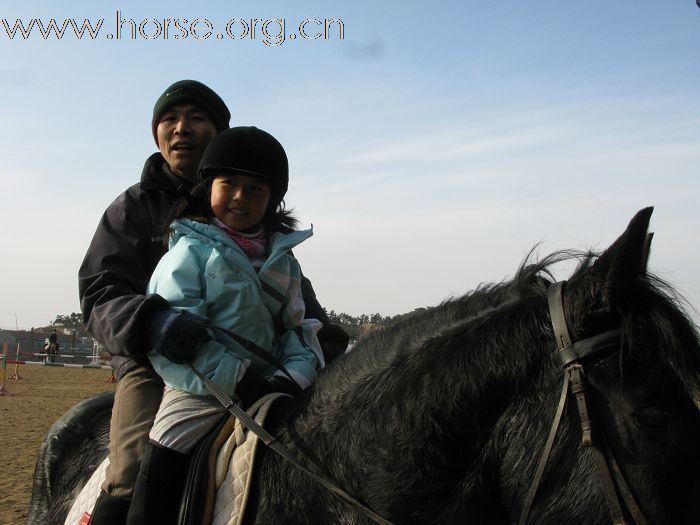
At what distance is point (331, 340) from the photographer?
140 inches

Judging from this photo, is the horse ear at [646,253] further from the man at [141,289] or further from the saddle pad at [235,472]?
the man at [141,289]

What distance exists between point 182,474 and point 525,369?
1.23 m

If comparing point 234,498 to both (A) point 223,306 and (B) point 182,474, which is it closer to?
(B) point 182,474

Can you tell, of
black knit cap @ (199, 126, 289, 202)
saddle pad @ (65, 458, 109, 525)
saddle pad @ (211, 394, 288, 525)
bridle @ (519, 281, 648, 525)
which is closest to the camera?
bridle @ (519, 281, 648, 525)

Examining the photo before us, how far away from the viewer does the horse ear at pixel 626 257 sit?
5.51ft

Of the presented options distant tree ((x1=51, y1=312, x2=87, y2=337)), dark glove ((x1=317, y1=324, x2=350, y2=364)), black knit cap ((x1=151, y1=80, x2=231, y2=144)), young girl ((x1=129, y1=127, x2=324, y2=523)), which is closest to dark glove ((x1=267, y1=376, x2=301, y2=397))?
young girl ((x1=129, y1=127, x2=324, y2=523))

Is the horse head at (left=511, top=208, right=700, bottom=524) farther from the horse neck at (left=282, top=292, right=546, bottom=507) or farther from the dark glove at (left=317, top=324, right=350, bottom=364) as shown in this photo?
the dark glove at (left=317, top=324, right=350, bottom=364)

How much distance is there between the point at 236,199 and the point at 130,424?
0.97m

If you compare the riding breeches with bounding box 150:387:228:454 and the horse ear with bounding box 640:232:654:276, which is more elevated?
the horse ear with bounding box 640:232:654:276

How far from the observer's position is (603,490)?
1.70 m

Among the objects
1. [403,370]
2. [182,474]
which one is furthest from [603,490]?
[182,474]

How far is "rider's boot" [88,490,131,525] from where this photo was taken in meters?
2.50

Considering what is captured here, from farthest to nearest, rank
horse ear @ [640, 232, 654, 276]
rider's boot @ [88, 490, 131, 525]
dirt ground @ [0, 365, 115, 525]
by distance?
dirt ground @ [0, 365, 115, 525], rider's boot @ [88, 490, 131, 525], horse ear @ [640, 232, 654, 276]

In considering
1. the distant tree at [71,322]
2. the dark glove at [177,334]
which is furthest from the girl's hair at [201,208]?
the distant tree at [71,322]
